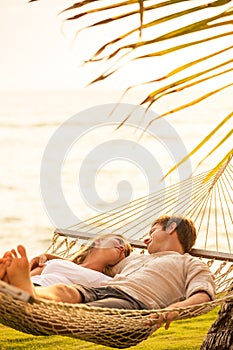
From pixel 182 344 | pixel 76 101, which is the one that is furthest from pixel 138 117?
pixel 182 344

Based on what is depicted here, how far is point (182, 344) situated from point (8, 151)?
6.46 metres

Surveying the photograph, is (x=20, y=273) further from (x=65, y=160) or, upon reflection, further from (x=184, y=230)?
(x=65, y=160)

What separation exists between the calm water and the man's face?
4.56m

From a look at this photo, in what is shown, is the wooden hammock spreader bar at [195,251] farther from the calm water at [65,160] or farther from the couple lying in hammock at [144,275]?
the calm water at [65,160]

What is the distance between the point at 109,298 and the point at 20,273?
16.0 inches

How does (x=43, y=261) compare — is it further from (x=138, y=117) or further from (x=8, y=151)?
(x=138, y=117)

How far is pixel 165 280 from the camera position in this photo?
2346 mm

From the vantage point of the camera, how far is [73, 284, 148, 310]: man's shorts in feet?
7.14

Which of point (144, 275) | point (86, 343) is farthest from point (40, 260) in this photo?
point (86, 343)

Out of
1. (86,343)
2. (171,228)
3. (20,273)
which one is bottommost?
(86,343)

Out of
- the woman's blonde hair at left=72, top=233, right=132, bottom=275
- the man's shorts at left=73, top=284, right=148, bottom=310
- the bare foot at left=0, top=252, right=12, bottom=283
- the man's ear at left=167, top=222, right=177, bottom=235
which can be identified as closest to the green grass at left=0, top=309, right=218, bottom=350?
the woman's blonde hair at left=72, top=233, right=132, bottom=275

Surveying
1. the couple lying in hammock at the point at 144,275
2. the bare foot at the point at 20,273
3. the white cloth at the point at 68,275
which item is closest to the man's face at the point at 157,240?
the couple lying in hammock at the point at 144,275

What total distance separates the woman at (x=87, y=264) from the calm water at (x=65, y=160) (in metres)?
4.51

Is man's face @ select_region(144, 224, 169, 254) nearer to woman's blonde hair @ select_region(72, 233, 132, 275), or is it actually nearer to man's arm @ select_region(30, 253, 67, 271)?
woman's blonde hair @ select_region(72, 233, 132, 275)
